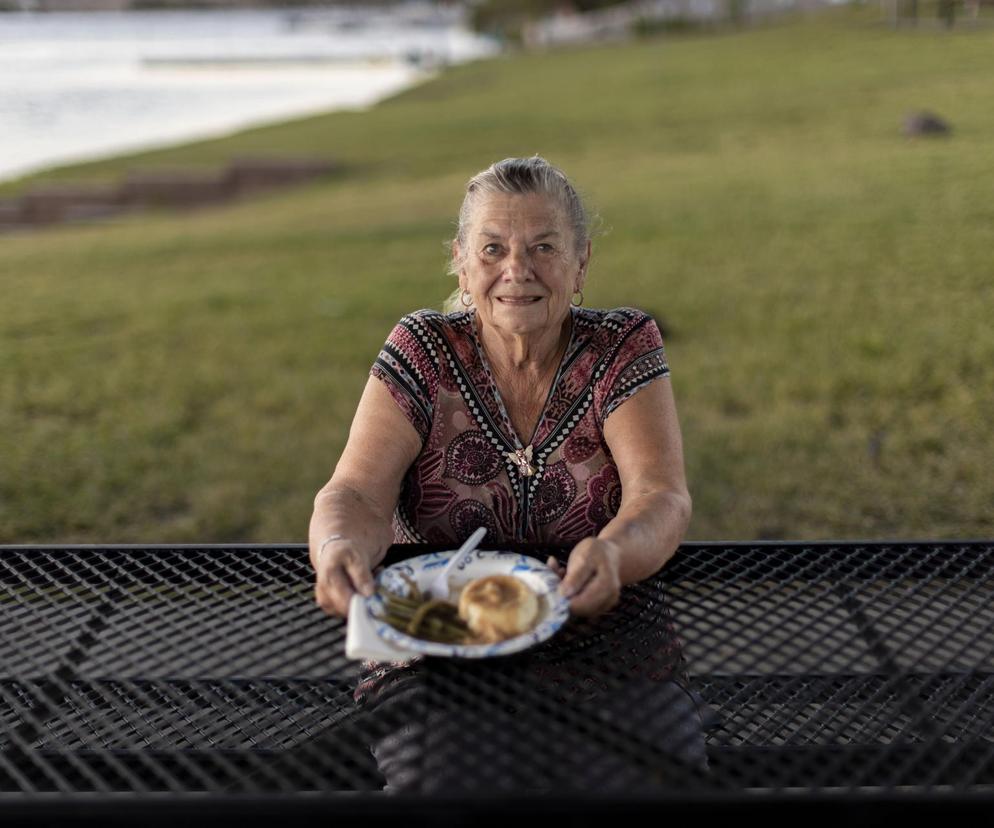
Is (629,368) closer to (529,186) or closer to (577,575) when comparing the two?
(529,186)

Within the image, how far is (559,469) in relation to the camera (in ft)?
7.09

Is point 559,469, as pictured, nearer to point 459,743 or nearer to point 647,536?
point 647,536

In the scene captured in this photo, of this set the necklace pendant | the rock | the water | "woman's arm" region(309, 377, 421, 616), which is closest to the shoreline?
the water

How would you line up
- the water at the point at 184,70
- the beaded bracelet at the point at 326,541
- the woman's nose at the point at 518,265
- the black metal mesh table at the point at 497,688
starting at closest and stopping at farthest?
1. the black metal mesh table at the point at 497,688
2. the beaded bracelet at the point at 326,541
3. the woman's nose at the point at 518,265
4. the water at the point at 184,70

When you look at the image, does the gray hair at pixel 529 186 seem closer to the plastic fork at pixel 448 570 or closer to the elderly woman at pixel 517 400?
the elderly woman at pixel 517 400

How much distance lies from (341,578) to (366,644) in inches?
8.6

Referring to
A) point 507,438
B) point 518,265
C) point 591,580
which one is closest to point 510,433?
point 507,438

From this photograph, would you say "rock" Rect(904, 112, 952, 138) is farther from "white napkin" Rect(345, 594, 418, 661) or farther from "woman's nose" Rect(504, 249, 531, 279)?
"white napkin" Rect(345, 594, 418, 661)

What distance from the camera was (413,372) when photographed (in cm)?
216

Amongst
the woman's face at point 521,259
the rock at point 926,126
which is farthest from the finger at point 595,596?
the rock at point 926,126

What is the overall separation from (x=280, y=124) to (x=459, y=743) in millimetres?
25752

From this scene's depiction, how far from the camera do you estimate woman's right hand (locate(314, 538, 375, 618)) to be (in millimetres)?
1669

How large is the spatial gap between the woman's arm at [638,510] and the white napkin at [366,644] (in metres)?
0.30

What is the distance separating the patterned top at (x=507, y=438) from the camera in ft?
7.06
